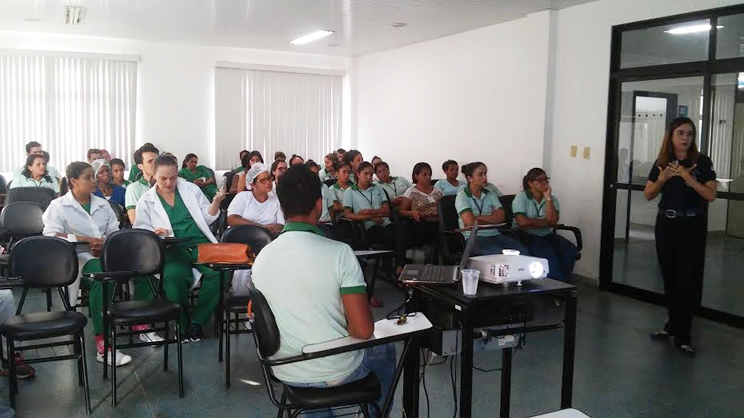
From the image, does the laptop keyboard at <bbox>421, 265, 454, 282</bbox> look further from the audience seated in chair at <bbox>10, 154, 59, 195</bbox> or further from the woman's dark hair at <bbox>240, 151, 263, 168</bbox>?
the woman's dark hair at <bbox>240, 151, 263, 168</bbox>

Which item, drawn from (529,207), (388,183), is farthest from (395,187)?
(529,207)

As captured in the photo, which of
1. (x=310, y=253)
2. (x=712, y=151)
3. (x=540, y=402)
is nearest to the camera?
(x=310, y=253)

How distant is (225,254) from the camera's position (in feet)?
12.8

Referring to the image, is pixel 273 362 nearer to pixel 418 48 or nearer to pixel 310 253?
pixel 310 253

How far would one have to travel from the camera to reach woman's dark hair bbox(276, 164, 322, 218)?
2199 millimetres

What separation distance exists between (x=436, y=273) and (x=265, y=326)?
34.1 inches

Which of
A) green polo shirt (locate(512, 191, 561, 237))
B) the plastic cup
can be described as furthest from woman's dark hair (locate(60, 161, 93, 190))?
green polo shirt (locate(512, 191, 561, 237))

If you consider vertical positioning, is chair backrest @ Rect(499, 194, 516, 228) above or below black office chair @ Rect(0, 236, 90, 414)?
above

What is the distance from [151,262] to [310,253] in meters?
2.11

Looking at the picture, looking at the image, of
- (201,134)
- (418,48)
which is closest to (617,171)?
(418,48)

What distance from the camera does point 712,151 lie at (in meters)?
5.32

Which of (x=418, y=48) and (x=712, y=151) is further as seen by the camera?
(x=418, y=48)

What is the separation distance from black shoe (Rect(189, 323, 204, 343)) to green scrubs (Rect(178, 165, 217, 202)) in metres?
5.09

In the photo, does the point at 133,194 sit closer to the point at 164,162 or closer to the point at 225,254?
the point at 164,162
